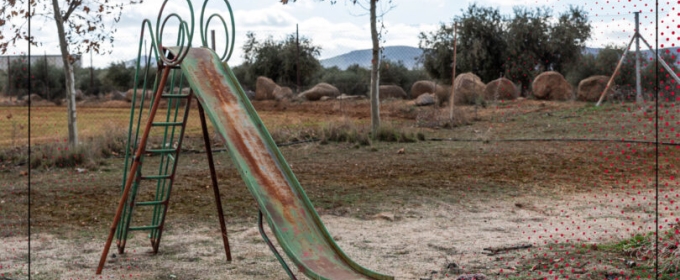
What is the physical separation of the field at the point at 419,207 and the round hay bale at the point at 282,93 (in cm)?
830

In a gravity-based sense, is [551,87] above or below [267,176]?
above

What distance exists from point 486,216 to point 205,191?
3.13m

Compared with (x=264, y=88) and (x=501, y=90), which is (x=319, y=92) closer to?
(x=264, y=88)

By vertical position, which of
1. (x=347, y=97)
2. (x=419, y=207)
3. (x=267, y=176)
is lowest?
(x=419, y=207)

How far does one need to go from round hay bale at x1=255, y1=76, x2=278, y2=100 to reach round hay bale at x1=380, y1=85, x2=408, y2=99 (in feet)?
10.6

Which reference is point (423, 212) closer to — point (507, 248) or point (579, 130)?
point (507, 248)

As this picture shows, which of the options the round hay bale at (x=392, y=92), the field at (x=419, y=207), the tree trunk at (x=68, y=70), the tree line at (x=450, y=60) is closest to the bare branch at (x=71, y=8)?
the tree trunk at (x=68, y=70)

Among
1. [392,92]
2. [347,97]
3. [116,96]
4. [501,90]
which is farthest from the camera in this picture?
[116,96]

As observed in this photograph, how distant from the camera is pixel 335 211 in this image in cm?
722

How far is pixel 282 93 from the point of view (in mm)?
21672

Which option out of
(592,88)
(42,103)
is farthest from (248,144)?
(42,103)

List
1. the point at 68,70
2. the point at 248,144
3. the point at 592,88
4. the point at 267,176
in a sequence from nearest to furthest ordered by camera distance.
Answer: the point at 267,176 → the point at 248,144 → the point at 68,70 → the point at 592,88

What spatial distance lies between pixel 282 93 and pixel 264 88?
78 centimetres

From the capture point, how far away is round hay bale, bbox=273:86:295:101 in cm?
2162
